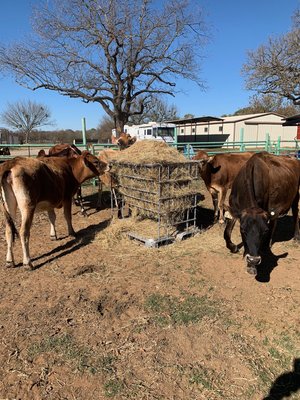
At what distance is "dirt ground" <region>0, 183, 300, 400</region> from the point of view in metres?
2.50

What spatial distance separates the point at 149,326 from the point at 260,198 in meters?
2.44

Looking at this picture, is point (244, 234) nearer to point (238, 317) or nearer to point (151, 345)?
point (238, 317)

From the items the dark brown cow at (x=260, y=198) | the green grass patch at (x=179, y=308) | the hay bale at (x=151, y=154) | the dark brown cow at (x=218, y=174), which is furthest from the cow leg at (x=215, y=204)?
the green grass patch at (x=179, y=308)

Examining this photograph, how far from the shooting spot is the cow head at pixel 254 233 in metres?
3.88

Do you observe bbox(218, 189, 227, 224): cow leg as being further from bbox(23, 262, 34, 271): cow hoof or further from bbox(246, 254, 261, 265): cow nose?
bbox(23, 262, 34, 271): cow hoof

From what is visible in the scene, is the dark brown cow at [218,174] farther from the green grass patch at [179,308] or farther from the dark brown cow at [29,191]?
the green grass patch at [179,308]

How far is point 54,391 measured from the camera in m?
2.42

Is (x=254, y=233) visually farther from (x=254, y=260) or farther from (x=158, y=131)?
(x=158, y=131)

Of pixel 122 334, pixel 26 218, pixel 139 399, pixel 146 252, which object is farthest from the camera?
pixel 146 252

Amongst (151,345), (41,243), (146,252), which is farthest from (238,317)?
(41,243)

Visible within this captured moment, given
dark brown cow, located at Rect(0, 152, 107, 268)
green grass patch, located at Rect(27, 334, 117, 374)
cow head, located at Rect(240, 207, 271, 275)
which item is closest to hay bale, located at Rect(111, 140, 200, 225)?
dark brown cow, located at Rect(0, 152, 107, 268)

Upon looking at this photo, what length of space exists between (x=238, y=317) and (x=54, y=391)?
1942mm

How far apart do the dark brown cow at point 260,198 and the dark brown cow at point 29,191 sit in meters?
2.87

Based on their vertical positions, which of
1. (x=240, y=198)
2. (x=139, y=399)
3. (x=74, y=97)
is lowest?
(x=139, y=399)
